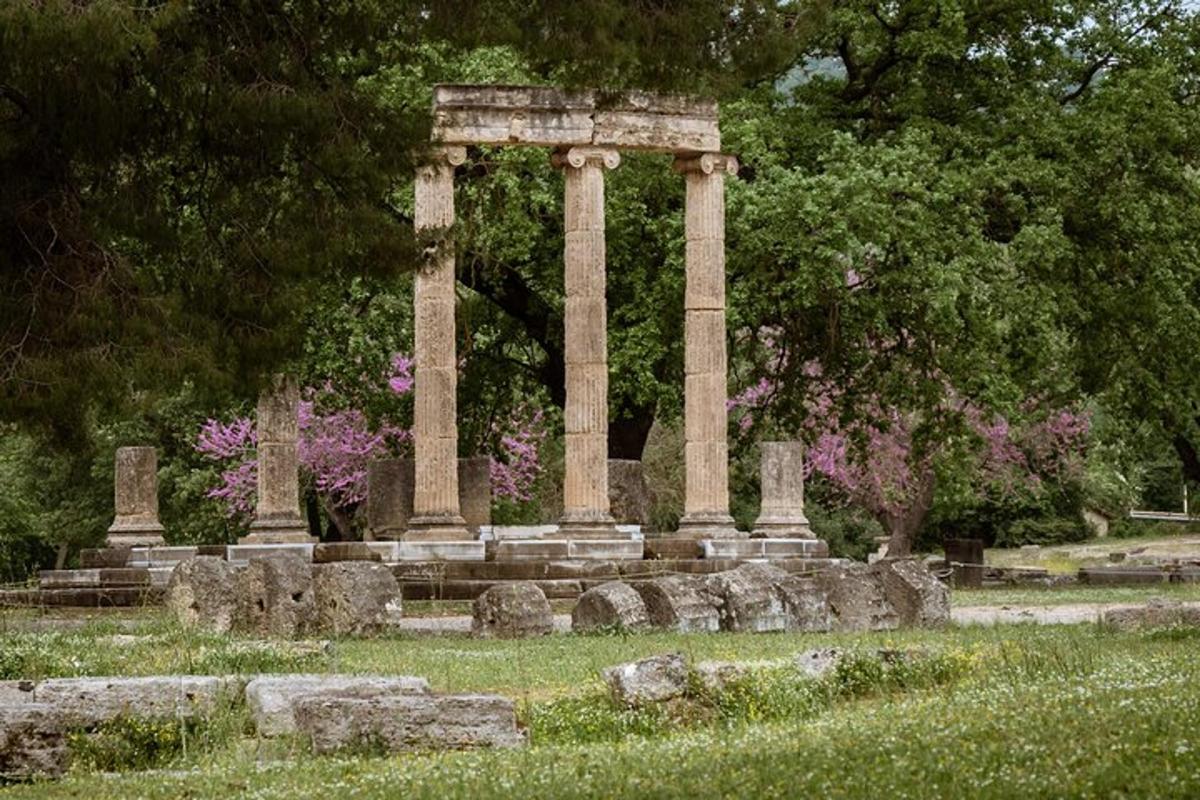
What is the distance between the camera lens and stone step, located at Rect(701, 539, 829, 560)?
31.0m

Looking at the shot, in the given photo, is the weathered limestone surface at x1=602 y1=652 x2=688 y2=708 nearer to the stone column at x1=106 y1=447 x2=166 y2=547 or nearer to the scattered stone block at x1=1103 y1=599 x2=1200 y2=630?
the scattered stone block at x1=1103 y1=599 x2=1200 y2=630

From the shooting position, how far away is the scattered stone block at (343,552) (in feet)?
98.4

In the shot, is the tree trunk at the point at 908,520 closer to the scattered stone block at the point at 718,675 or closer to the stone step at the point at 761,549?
the stone step at the point at 761,549

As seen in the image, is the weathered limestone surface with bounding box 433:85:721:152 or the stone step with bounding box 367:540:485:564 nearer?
the stone step with bounding box 367:540:485:564

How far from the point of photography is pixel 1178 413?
36844 mm

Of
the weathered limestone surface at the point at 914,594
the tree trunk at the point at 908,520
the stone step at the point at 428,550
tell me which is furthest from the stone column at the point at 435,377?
the tree trunk at the point at 908,520

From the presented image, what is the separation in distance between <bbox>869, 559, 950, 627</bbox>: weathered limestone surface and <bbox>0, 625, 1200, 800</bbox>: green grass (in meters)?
7.31

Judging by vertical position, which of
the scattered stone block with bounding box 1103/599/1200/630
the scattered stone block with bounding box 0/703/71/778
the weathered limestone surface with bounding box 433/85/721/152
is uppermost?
the weathered limestone surface with bounding box 433/85/721/152

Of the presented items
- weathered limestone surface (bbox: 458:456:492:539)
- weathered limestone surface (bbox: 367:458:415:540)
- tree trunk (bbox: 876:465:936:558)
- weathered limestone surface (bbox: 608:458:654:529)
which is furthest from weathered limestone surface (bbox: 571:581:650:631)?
tree trunk (bbox: 876:465:936:558)

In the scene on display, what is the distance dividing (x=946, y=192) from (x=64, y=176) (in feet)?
64.2

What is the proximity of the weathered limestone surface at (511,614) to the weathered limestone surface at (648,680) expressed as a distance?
27.3 feet

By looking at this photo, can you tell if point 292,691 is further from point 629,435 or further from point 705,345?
point 629,435

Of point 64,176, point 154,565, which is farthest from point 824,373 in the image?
point 64,176

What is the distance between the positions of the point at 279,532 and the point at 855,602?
11.4 metres
